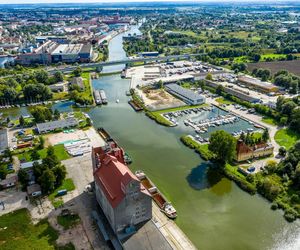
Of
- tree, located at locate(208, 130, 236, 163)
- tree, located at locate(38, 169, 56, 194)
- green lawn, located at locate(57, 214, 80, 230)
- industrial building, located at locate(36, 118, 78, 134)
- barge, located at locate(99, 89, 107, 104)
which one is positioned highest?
tree, located at locate(208, 130, 236, 163)

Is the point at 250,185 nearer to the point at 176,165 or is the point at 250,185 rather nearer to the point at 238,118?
the point at 176,165

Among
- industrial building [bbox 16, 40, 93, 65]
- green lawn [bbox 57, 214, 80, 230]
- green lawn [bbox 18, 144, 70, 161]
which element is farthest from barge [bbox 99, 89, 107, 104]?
green lawn [bbox 57, 214, 80, 230]

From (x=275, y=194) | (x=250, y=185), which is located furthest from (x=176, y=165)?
(x=275, y=194)

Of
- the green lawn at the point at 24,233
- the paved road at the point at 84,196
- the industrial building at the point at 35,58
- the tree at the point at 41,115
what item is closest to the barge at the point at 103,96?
the tree at the point at 41,115

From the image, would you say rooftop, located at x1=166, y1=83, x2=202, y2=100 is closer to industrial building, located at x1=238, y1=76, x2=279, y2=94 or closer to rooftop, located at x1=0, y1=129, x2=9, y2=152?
industrial building, located at x1=238, y1=76, x2=279, y2=94

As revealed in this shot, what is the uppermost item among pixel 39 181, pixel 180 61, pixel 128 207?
pixel 128 207

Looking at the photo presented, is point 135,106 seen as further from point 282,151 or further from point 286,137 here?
point 282,151

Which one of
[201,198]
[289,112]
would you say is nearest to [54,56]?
[289,112]
